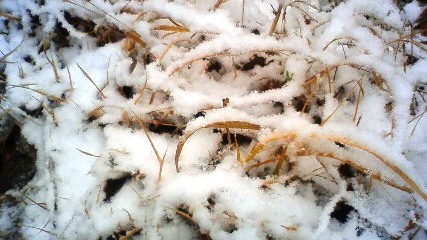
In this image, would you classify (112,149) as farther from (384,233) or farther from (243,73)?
(384,233)

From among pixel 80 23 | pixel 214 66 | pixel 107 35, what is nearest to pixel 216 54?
pixel 214 66

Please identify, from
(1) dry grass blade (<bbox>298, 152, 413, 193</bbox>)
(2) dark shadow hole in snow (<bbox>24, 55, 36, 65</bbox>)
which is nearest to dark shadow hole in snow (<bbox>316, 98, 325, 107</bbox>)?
(1) dry grass blade (<bbox>298, 152, 413, 193</bbox>)

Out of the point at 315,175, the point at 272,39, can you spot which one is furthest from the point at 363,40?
the point at 315,175

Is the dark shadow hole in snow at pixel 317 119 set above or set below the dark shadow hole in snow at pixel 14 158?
above

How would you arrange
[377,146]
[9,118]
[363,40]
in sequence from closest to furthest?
1. [377,146]
2. [363,40]
3. [9,118]

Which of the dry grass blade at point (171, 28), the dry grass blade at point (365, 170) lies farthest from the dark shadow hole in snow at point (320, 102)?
the dry grass blade at point (171, 28)

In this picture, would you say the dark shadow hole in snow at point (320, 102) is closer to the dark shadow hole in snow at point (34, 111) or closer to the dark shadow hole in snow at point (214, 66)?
the dark shadow hole in snow at point (214, 66)
